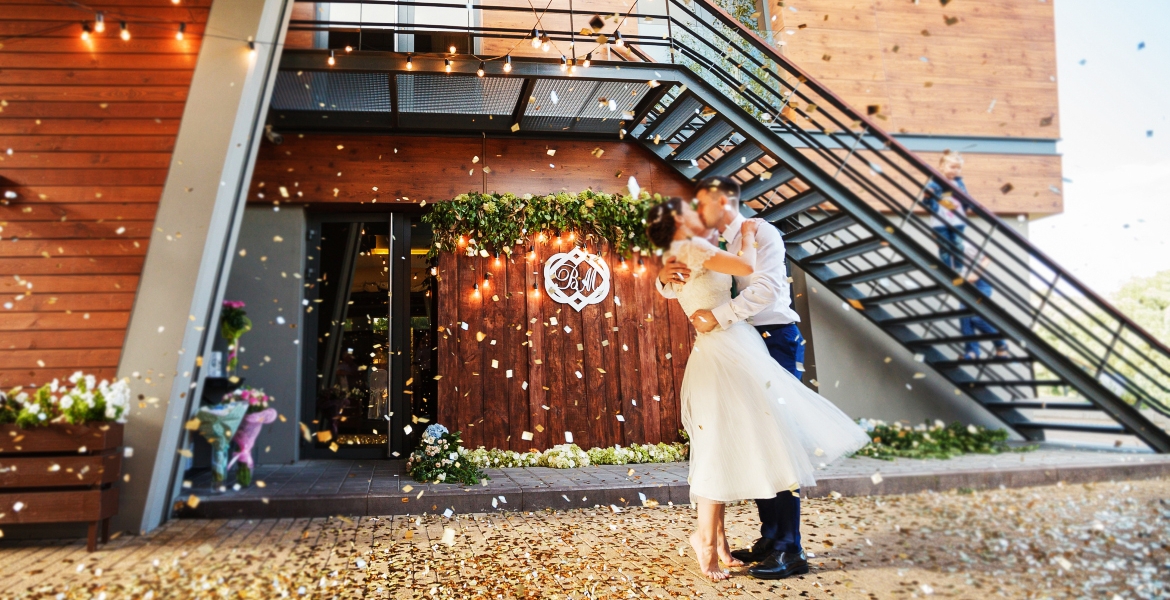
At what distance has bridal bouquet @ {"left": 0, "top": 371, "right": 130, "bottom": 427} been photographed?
3734 mm

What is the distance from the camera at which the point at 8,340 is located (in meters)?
4.02

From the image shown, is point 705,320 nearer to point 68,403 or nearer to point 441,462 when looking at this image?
point 441,462

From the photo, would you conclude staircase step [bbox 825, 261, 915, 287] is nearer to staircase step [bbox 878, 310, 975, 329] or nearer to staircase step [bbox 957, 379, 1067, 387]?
staircase step [bbox 878, 310, 975, 329]

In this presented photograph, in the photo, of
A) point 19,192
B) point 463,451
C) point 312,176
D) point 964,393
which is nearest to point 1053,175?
point 964,393

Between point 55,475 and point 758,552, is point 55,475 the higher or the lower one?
the higher one

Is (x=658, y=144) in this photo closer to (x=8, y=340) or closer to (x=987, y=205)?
(x=987, y=205)

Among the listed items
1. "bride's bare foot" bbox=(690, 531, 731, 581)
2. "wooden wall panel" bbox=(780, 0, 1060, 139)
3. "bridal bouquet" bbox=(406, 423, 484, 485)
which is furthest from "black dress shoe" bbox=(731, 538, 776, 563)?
"wooden wall panel" bbox=(780, 0, 1060, 139)

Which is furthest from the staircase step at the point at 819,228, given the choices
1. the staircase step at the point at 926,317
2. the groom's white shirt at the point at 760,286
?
the groom's white shirt at the point at 760,286

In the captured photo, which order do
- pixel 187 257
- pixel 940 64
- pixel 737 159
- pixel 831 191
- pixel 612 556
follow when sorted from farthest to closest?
pixel 940 64 < pixel 737 159 < pixel 831 191 < pixel 187 257 < pixel 612 556

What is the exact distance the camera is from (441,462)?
536cm

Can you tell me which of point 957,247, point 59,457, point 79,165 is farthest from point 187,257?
point 957,247

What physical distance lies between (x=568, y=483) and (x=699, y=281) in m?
2.79

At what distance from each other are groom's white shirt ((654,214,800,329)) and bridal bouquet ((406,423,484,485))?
2948 mm

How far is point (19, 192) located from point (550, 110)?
14.1 ft
